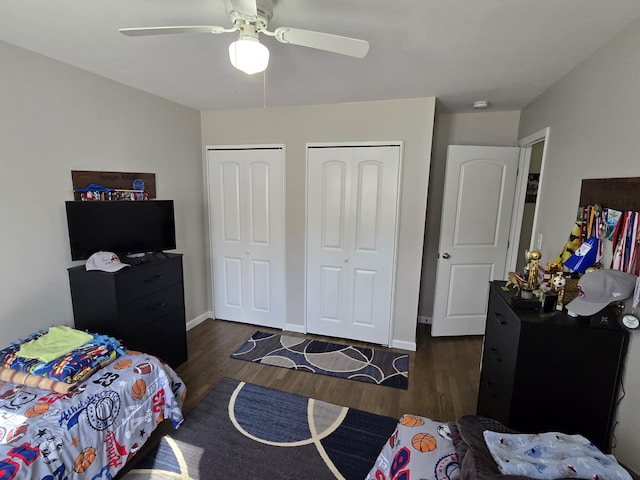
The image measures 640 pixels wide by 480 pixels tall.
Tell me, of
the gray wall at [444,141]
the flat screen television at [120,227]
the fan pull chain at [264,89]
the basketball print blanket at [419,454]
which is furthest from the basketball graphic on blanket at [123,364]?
the gray wall at [444,141]

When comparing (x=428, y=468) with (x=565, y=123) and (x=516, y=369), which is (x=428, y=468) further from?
(x=565, y=123)

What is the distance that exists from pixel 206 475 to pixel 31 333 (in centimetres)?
146

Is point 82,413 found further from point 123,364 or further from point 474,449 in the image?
point 474,449

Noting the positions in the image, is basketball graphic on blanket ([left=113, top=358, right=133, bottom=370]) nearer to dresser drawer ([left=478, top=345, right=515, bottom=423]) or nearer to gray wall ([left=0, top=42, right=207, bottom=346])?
gray wall ([left=0, top=42, right=207, bottom=346])

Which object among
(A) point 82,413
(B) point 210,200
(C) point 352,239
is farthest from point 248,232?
(A) point 82,413

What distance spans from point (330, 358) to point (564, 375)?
72.4 inches

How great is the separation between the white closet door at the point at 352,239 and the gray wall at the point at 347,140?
97 mm

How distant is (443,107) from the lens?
2.97 metres

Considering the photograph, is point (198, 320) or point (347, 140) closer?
point (347, 140)

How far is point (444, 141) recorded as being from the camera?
330cm

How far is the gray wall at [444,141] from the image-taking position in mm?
3133

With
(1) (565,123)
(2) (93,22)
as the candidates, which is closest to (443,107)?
(1) (565,123)

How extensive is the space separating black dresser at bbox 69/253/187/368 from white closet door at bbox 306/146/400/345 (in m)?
1.30

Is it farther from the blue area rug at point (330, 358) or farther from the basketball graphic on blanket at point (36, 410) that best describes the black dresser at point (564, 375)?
the basketball graphic on blanket at point (36, 410)
